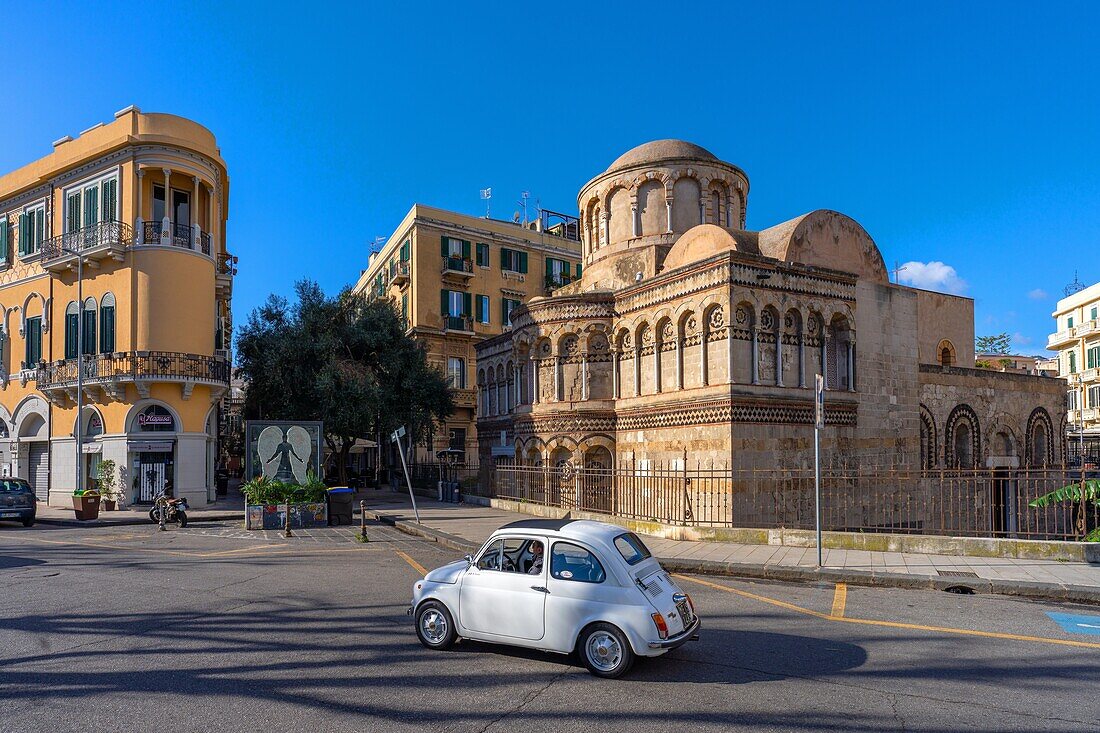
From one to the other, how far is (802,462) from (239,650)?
17.1m

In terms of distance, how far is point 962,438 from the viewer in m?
26.8

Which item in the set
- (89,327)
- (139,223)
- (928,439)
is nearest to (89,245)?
(139,223)

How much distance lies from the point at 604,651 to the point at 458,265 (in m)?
38.2

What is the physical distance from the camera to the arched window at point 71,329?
2838 cm

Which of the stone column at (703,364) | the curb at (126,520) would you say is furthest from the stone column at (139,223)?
the stone column at (703,364)

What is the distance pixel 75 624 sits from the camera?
29.2 ft

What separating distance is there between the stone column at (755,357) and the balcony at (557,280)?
1071 inches

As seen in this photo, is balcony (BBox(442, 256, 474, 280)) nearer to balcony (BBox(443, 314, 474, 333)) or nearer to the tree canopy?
balcony (BBox(443, 314, 474, 333))

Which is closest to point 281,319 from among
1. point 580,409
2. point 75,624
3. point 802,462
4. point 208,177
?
point 208,177

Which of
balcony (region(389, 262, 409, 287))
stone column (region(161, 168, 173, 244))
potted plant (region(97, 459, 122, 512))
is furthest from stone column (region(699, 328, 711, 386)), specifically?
balcony (region(389, 262, 409, 287))

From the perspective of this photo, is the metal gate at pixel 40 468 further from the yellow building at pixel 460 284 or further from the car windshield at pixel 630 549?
the car windshield at pixel 630 549

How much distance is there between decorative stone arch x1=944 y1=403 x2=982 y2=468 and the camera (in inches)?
1024

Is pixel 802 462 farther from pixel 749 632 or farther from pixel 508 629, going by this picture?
pixel 508 629

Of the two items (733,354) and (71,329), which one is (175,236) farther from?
(733,354)
